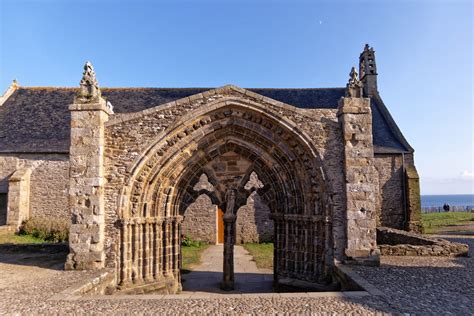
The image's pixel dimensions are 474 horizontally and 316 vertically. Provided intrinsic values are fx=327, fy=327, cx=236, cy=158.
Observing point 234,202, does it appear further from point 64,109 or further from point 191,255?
point 64,109

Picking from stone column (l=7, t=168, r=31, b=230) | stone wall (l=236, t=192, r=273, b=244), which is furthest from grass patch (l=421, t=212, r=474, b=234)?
stone column (l=7, t=168, r=31, b=230)

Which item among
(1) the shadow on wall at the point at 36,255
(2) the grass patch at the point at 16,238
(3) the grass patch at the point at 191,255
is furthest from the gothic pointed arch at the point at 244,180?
(2) the grass patch at the point at 16,238

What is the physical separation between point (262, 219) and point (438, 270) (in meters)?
8.72

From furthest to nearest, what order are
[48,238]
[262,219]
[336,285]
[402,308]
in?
[262,219]
[48,238]
[336,285]
[402,308]

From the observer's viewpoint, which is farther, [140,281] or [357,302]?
[140,281]

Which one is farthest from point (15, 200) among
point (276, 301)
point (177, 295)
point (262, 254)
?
point (276, 301)

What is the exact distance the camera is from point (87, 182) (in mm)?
6496

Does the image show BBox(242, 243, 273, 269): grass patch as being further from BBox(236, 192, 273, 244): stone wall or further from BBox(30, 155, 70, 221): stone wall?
BBox(30, 155, 70, 221): stone wall

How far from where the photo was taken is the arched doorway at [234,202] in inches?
263

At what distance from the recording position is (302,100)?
54.7 feet

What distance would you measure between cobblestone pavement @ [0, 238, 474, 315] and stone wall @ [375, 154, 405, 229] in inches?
359

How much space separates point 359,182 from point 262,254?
6095 millimetres

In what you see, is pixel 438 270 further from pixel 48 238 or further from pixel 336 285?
pixel 48 238

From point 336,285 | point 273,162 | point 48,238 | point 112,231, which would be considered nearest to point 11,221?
point 48,238
